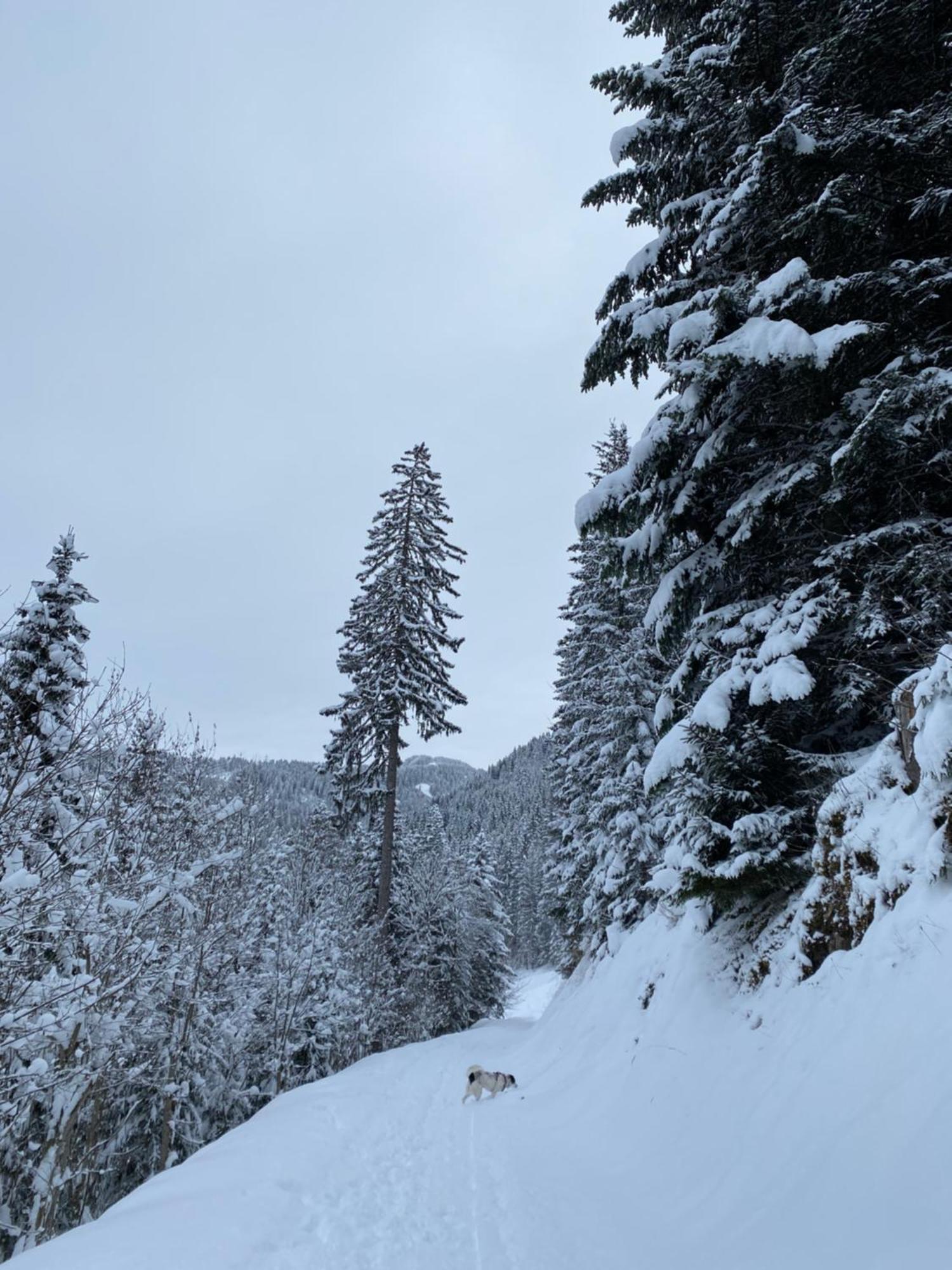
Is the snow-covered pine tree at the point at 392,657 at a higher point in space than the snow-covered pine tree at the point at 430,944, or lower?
higher

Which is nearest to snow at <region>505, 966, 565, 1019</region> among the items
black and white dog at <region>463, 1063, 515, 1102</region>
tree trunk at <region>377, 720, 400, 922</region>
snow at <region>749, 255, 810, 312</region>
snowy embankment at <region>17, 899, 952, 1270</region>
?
tree trunk at <region>377, 720, 400, 922</region>

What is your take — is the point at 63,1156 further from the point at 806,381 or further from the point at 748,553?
the point at 806,381

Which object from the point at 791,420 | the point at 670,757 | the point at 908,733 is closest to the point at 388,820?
the point at 670,757

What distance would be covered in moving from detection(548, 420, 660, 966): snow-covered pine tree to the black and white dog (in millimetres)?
5980

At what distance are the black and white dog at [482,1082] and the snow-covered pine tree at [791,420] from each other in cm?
673

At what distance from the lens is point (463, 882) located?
3033cm

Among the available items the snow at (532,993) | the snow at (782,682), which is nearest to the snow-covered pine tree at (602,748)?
the snow at (782,682)

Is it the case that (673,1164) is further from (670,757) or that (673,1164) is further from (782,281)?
(782,281)

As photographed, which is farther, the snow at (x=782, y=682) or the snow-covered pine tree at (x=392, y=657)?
the snow-covered pine tree at (x=392, y=657)

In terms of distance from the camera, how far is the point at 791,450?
727 centimetres

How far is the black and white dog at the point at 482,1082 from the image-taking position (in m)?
11.5

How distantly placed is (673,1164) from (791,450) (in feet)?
23.9

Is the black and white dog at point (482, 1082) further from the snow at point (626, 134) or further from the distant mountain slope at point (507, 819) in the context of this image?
the snow at point (626, 134)

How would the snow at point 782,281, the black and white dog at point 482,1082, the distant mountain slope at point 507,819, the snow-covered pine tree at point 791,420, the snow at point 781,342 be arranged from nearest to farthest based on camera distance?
the snow at point 781,342
the snow-covered pine tree at point 791,420
the snow at point 782,281
the black and white dog at point 482,1082
the distant mountain slope at point 507,819
